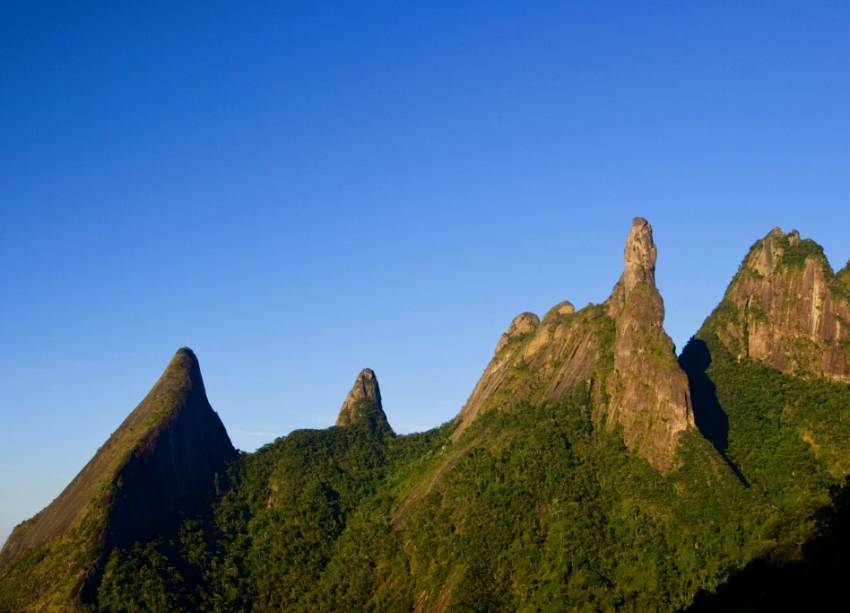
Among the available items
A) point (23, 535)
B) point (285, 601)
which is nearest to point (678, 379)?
point (285, 601)

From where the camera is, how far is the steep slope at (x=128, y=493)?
4542 inches

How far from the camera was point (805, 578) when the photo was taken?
6419 centimetres

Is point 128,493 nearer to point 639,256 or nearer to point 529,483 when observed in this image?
point 529,483

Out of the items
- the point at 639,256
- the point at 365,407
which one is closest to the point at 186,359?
→ the point at 365,407

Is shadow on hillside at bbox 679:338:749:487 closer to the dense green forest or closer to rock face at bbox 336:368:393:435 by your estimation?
the dense green forest

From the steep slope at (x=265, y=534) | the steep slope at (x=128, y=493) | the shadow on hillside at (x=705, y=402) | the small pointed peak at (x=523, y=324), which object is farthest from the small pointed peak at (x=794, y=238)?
the steep slope at (x=128, y=493)

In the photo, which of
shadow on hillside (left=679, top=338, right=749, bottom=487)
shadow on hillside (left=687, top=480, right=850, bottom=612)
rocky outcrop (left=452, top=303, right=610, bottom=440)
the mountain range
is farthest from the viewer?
rocky outcrop (left=452, top=303, right=610, bottom=440)

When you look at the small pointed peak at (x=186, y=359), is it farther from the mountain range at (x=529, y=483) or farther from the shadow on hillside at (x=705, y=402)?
the shadow on hillside at (x=705, y=402)

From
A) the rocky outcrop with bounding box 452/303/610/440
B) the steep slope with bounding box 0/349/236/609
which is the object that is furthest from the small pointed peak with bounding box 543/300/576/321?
the steep slope with bounding box 0/349/236/609

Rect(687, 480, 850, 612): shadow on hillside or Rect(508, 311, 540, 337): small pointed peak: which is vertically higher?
Rect(508, 311, 540, 337): small pointed peak

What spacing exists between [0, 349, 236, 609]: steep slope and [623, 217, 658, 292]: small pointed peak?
188 ft

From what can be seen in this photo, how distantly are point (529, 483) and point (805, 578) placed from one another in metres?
53.3

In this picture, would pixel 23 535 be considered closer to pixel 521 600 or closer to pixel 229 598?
pixel 229 598

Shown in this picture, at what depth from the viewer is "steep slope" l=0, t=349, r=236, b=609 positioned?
11538 centimetres
